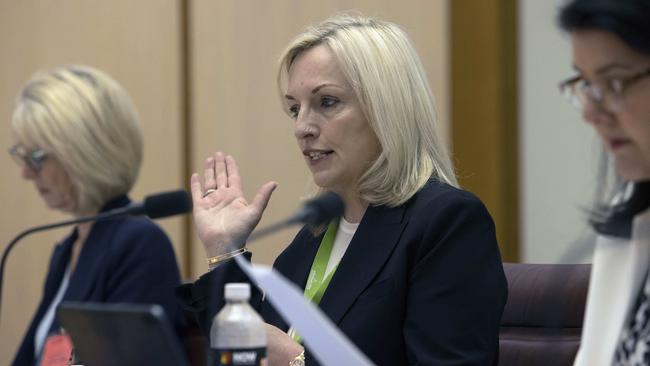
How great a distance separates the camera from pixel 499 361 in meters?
2.35

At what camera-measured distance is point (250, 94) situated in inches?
172

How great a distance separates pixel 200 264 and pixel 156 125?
0.61 metres

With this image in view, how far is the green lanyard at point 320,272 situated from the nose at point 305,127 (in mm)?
238

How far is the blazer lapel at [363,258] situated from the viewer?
2314 millimetres

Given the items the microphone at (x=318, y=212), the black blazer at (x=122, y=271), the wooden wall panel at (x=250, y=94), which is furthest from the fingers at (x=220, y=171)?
the wooden wall panel at (x=250, y=94)

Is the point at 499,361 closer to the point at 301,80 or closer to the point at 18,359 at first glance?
the point at 301,80

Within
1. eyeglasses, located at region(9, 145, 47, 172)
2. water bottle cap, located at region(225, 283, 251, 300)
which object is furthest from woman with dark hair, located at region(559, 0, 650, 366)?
eyeglasses, located at region(9, 145, 47, 172)

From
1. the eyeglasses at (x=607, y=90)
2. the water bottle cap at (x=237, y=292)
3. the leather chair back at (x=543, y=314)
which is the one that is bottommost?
the leather chair back at (x=543, y=314)

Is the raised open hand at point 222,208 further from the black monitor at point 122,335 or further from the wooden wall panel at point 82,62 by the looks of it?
the wooden wall panel at point 82,62

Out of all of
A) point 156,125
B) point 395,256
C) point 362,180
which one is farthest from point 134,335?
point 156,125

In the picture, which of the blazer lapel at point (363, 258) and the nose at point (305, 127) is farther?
the nose at point (305, 127)

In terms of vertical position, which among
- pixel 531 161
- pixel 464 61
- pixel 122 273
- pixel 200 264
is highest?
pixel 464 61

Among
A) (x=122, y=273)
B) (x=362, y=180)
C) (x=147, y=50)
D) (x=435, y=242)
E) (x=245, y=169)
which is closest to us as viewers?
(x=435, y=242)

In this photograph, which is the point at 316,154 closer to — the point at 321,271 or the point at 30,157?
the point at 321,271
